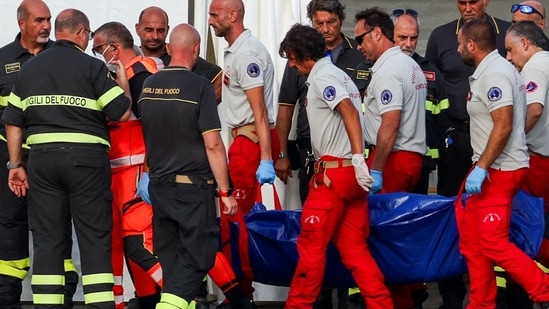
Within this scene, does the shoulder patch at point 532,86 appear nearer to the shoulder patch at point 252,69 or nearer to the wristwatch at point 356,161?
the wristwatch at point 356,161

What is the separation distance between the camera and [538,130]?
6.98 metres

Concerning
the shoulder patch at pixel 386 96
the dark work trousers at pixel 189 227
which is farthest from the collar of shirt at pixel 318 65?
the dark work trousers at pixel 189 227

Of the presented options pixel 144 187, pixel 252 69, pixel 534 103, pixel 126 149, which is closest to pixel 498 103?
pixel 534 103

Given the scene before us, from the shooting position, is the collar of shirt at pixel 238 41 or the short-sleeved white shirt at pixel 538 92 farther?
the collar of shirt at pixel 238 41

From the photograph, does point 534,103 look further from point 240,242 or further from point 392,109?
point 240,242

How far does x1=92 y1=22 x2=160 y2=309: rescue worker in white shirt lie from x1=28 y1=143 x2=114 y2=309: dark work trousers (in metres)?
0.37

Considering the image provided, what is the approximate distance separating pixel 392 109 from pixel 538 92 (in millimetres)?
895

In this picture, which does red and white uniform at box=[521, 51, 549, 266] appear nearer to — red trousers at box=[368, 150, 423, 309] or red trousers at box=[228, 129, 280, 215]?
red trousers at box=[368, 150, 423, 309]

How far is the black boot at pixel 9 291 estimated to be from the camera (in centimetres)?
719

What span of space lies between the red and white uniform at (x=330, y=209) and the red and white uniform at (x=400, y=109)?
0.41 meters

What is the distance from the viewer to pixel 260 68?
23.4 feet

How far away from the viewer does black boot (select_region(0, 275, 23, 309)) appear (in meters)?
7.19

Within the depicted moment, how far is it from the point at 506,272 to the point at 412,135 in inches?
40.2

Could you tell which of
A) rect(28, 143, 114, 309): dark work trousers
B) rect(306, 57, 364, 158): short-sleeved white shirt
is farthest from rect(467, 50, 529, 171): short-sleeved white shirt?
rect(28, 143, 114, 309): dark work trousers
